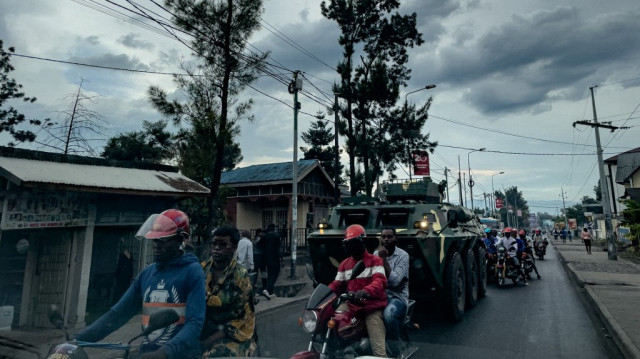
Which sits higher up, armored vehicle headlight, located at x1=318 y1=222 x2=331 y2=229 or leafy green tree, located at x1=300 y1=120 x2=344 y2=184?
leafy green tree, located at x1=300 y1=120 x2=344 y2=184

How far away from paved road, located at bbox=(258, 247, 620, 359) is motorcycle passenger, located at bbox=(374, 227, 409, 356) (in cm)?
131

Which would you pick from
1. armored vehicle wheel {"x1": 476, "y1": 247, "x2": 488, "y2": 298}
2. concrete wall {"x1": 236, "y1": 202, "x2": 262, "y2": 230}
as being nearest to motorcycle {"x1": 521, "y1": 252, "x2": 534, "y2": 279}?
armored vehicle wheel {"x1": 476, "y1": 247, "x2": 488, "y2": 298}

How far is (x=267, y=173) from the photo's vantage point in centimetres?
2447

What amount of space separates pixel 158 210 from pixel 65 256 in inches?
85.4

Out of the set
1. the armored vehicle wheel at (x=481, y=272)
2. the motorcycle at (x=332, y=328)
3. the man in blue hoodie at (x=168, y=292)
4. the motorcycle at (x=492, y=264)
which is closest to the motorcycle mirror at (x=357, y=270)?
the motorcycle at (x=332, y=328)

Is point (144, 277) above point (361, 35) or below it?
below

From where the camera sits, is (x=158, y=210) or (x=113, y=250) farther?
(x=113, y=250)

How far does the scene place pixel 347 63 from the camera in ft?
63.7

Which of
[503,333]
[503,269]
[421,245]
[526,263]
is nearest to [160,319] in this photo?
[421,245]

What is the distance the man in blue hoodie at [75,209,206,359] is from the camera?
2.42 m

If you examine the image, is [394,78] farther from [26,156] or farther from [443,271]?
[26,156]

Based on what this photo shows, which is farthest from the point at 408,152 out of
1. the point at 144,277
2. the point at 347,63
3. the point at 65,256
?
the point at 144,277

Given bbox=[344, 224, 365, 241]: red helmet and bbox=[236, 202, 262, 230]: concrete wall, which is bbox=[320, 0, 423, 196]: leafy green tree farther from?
bbox=[344, 224, 365, 241]: red helmet

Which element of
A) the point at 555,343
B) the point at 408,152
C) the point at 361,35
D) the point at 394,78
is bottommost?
the point at 555,343
